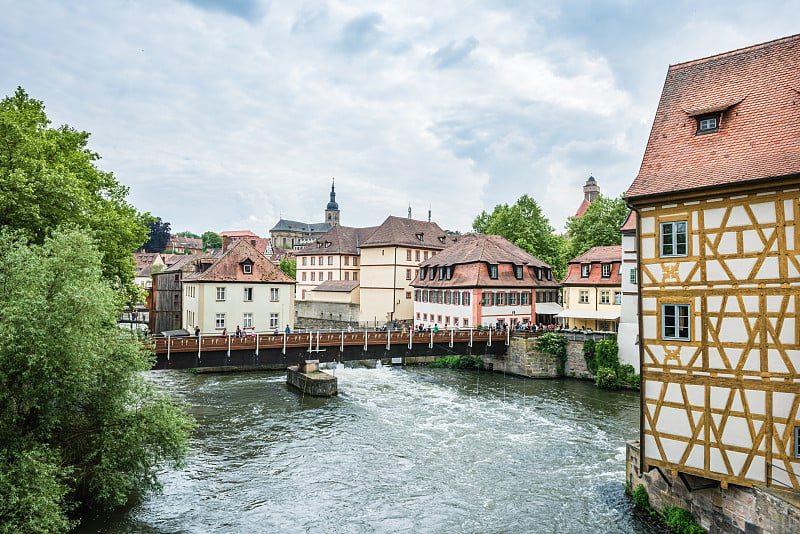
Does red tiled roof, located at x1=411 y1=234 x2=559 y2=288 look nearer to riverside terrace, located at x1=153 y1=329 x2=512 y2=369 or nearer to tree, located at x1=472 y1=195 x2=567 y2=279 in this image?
riverside terrace, located at x1=153 y1=329 x2=512 y2=369

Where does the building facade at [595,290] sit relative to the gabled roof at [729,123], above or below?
below

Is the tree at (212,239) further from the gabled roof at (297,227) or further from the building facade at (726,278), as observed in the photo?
the building facade at (726,278)

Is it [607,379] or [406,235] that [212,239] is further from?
[607,379]

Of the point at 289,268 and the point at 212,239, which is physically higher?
the point at 212,239

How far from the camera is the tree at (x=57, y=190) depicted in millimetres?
18250

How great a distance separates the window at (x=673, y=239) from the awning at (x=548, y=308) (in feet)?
97.5

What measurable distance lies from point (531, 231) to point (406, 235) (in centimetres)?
1272

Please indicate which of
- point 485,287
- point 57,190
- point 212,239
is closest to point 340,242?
Answer: point 485,287

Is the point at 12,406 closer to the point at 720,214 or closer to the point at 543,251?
the point at 720,214

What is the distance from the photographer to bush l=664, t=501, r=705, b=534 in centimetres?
1354

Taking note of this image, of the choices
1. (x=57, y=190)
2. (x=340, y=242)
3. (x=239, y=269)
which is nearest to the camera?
(x=57, y=190)

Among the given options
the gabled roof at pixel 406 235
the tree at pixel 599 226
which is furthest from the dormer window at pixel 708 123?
the gabled roof at pixel 406 235

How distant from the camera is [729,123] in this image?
A: 14.0 meters

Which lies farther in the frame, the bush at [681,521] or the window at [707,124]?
the window at [707,124]
